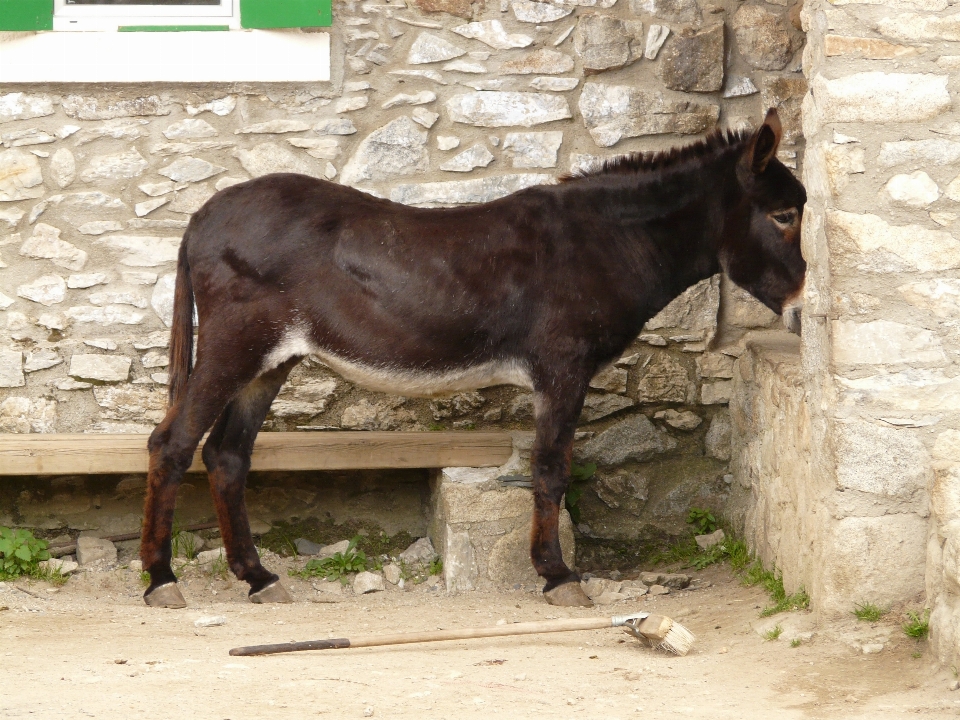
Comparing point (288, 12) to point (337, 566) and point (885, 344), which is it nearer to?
point (337, 566)

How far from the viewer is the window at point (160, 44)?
16.0 ft

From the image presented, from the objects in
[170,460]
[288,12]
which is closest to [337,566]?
[170,460]

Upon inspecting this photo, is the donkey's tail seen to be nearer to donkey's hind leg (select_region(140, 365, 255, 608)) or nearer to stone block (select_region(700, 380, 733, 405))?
donkey's hind leg (select_region(140, 365, 255, 608))

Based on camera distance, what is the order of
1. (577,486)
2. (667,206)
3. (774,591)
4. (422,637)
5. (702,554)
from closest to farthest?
(422,637)
(774,591)
(667,206)
(702,554)
(577,486)

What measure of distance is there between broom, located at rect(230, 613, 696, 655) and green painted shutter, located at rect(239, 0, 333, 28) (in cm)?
280

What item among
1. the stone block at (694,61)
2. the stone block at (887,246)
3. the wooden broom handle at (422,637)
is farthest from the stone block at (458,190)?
the wooden broom handle at (422,637)

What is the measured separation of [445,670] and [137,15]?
3383 millimetres

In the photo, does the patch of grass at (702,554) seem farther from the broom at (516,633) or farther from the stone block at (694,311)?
the broom at (516,633)

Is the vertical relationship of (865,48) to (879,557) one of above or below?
above

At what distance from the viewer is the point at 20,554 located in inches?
184

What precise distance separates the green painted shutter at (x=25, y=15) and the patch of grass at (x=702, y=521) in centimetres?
369

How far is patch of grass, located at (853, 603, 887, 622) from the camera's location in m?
3.39

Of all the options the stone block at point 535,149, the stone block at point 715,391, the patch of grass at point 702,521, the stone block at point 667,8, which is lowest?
the patch of grass at point 702,521

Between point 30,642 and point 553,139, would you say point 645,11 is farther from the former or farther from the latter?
point 30,642
